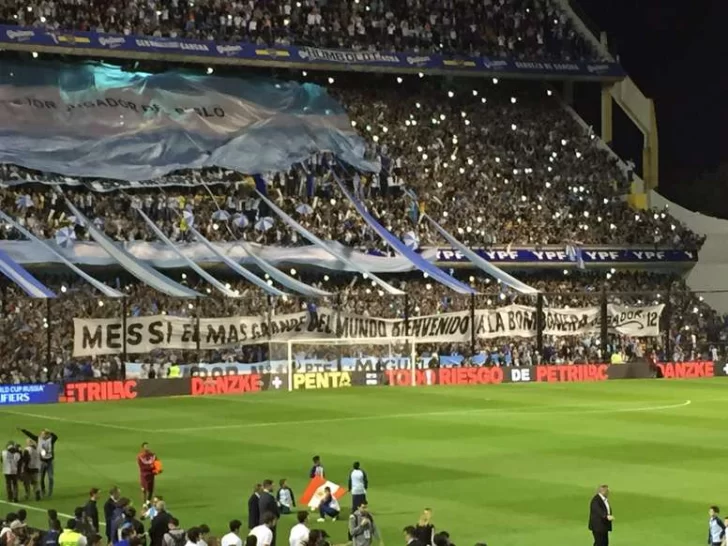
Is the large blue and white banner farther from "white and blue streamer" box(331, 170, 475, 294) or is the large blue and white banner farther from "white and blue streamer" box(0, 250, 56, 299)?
"white and blue streamer" box(0, 250, 56, 299)

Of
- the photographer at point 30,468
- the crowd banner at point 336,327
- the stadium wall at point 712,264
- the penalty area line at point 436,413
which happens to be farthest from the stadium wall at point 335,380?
the photographer at point 30,468

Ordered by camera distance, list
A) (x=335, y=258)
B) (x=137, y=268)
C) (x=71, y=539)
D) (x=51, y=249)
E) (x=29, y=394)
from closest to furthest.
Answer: (x=71, y=539) → (x=29, y=394) → (x=137, y=268) → (x=51, y=249) → (x=335, y=258)

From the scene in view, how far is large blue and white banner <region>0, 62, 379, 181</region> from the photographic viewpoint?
7681 centimetres

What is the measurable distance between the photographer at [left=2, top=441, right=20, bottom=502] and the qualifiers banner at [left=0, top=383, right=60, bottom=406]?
25.5 meters

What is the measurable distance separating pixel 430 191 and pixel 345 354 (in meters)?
18.0

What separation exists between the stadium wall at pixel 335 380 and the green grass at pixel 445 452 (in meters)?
1.97

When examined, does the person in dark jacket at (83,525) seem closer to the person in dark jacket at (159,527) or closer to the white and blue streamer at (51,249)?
the person in dark jacket at (159,527)

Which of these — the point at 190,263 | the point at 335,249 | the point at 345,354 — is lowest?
the point at 345,354

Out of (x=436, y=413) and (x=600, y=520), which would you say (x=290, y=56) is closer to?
(x=436, y=413)

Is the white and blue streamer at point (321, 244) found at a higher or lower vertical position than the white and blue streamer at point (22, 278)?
higher

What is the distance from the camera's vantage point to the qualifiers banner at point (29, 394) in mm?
57469

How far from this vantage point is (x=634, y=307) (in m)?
74.2

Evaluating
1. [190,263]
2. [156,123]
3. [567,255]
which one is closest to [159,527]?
[190,263]

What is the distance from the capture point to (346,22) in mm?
85688
